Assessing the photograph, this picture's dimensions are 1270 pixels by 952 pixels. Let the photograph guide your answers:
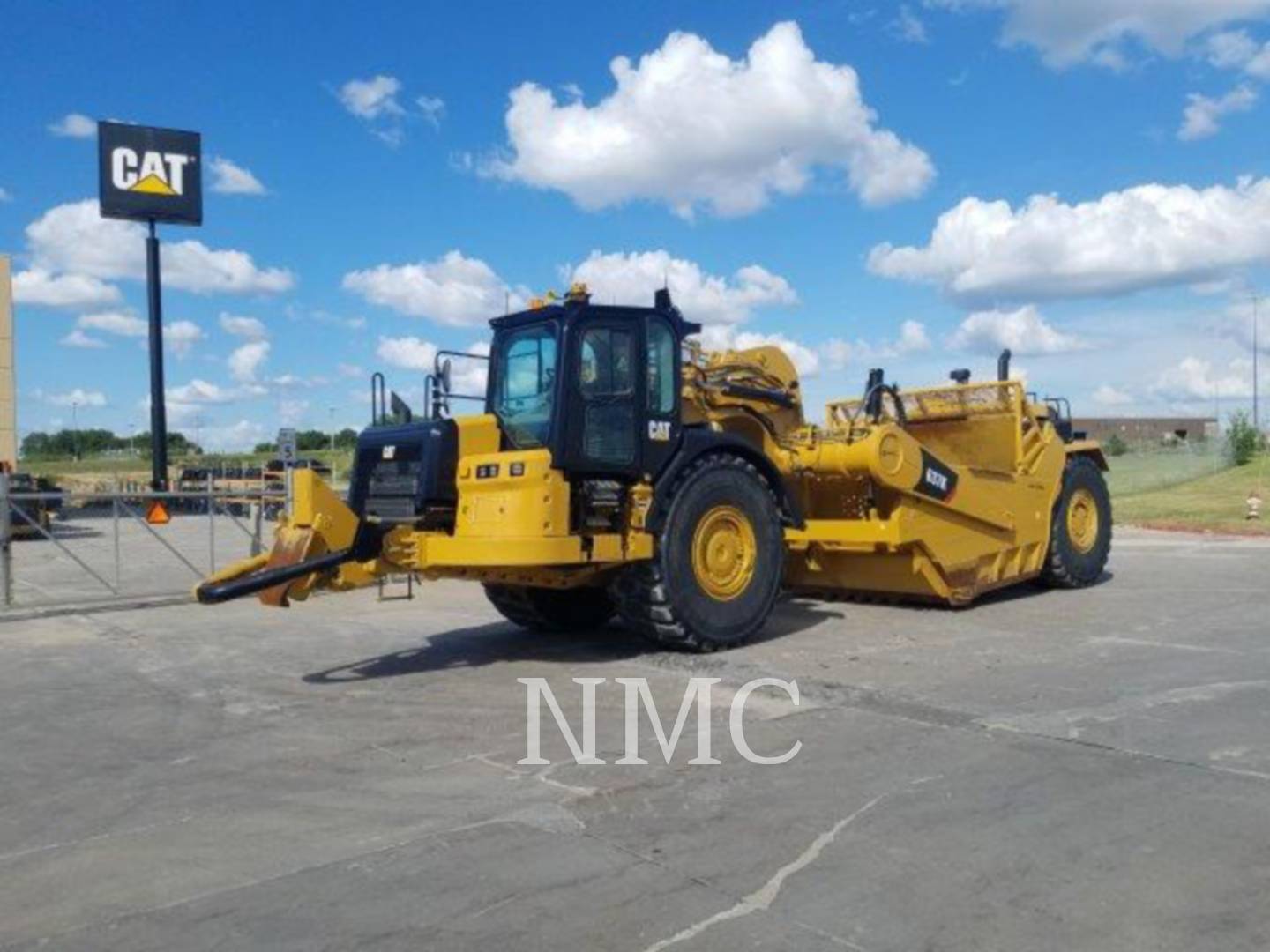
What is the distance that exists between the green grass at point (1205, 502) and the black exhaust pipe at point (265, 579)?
19.9 m

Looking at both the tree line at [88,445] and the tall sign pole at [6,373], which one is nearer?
the tall sign pole at [6,373]

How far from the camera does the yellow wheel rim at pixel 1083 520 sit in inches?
536

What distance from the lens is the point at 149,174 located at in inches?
1051

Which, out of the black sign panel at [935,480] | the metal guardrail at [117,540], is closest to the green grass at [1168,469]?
the metal guardrail at [117,540]

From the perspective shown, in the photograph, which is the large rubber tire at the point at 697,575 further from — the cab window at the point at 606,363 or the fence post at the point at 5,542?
the fence post at the point at 5,542

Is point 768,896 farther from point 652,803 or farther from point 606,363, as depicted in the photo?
point 606,363

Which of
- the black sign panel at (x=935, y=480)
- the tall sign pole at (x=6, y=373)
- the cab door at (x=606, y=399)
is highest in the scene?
Answer: the tall sign pole at (x=6, y=373)

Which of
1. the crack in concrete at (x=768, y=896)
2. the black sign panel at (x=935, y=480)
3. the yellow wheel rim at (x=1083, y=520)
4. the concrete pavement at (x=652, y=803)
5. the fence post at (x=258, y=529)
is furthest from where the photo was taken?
the fence post at (x=258, y=529)

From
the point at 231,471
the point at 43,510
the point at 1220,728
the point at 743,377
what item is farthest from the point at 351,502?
the point at 231,471

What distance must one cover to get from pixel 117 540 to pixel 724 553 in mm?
8793

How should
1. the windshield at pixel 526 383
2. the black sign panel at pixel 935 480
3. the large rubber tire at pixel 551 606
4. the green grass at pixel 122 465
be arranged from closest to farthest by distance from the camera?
the windshield at pixel 526 383, the large rubber tire at pixel 551 606, the black sign panel at pixel 935 480, the green grass at pixel 122 465

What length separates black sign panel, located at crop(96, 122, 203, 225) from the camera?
26.3 metres

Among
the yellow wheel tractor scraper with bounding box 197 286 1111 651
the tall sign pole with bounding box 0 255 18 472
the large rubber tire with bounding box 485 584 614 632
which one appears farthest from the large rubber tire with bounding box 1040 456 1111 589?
the tall sign pole with bounding box 0 255 18 472

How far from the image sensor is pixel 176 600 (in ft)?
46.8
